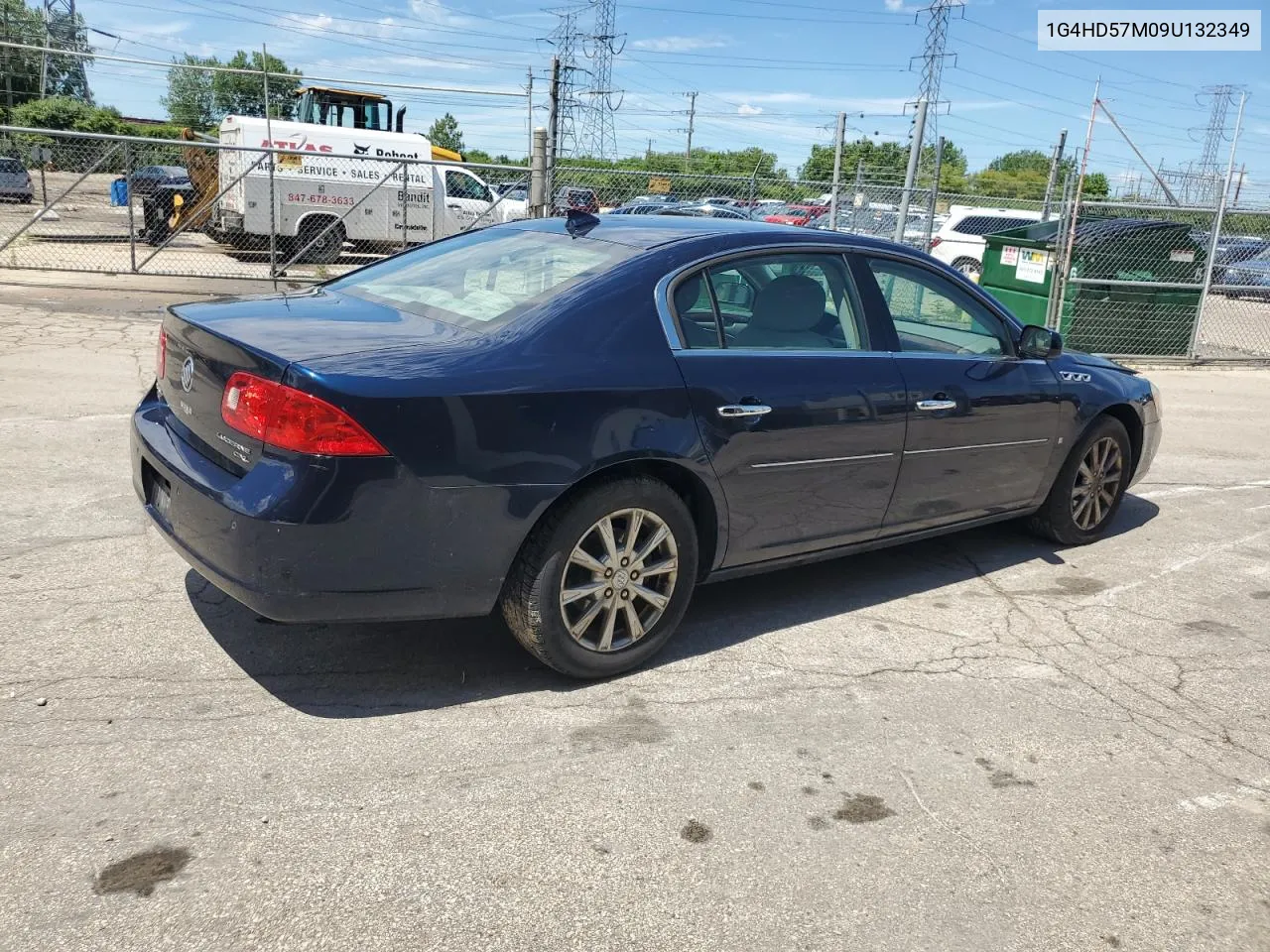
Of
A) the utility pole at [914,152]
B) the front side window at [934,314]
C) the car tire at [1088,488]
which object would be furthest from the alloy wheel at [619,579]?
the utility pole at [914,152]

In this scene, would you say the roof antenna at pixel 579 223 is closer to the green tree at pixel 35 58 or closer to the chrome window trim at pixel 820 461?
the chrome window trim at pixel 820 461

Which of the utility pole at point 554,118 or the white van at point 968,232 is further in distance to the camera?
the white van at point 968,232

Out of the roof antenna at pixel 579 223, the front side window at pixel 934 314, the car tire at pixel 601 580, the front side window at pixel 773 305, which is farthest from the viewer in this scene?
the front side window at pixel 934 314

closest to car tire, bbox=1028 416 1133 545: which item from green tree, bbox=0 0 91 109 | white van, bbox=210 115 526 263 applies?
white van, bbox=210 115 526 263

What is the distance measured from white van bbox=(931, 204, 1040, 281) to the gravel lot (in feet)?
49.3

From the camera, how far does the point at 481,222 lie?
19625 millimetres

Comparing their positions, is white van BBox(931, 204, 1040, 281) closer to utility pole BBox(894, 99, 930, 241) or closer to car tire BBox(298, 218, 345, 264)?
utility pole BBox(894, 99, 930, 241)

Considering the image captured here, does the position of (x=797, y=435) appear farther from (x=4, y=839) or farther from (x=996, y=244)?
(x=996, y=244)

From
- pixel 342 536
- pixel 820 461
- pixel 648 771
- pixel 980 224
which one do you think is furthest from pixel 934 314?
pixel 980 224

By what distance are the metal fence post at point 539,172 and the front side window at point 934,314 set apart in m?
6.67

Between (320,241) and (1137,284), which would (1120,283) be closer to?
(1137,284)

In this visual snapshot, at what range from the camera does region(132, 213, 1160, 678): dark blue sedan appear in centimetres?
312

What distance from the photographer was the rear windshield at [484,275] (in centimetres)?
375

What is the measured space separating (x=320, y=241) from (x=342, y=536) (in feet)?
53.9
